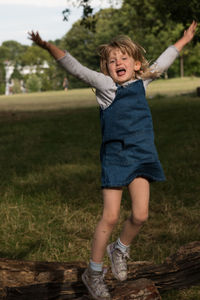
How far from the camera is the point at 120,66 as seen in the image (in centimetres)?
370

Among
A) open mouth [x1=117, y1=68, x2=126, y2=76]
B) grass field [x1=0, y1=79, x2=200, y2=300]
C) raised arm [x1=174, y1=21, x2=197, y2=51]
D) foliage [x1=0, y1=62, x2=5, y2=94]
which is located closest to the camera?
open mouth [x1=117, y1=68, x2=126, y2=76]

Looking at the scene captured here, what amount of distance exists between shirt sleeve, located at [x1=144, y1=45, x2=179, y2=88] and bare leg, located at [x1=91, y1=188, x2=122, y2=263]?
1014 millimetres

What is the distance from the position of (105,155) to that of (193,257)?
4.30 feet

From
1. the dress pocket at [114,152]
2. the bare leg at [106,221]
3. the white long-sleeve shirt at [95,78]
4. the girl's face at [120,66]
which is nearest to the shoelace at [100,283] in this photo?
the bare leg at [106,221]

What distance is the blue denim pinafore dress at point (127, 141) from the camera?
361 centimetres

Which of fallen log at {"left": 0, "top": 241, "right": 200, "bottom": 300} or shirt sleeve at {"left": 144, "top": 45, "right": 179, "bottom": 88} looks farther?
shirt sleeve at {"left": 144, "top": 45, "right": 179, "bottom": 88}

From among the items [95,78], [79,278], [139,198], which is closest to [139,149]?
[139,198]

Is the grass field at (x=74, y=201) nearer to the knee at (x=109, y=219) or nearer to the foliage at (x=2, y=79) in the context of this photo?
the knee at (x=109, y=219)

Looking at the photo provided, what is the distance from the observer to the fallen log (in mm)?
3803

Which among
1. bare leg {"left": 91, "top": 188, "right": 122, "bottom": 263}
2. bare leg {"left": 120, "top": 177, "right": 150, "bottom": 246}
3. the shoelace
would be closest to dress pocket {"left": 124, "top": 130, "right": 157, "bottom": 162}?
bare leg {"left": 120, "top": 177, "right": 150, "bottom": 246}

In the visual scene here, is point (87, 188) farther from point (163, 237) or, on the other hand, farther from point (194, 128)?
point (194, 128)

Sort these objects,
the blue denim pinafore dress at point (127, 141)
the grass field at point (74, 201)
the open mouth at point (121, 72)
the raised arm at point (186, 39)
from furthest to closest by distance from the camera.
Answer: the grass field at point (74, 201) → the raised arm at point (186, 39) → the open mouth at point (121, 72) → the blue denim pinafore dress at point (127, 141)

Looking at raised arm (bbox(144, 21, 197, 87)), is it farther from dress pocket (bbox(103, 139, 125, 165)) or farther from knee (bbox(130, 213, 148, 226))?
knee (bbox(130, 213, 148, 226))

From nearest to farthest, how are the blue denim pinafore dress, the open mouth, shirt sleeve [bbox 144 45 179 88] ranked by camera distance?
the blue denim pinafore dress < the open mouth < shirt sleeve [bbox 144 45 179 88]
